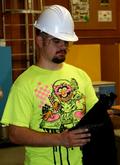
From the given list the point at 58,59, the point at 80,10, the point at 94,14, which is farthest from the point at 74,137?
the point at 94,14

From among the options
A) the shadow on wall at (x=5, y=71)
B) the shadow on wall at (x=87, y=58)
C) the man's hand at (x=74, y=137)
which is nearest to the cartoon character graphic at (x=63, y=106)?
the man's hand at (x=74, y=137)

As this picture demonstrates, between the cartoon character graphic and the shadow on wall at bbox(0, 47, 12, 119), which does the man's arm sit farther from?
the shadow on wall at bbox(0, 47, 12, 119)

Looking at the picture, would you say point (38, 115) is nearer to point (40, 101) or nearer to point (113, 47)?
point (40, 101)

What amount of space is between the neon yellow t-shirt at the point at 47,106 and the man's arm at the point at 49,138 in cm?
4

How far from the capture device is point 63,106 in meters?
1.51

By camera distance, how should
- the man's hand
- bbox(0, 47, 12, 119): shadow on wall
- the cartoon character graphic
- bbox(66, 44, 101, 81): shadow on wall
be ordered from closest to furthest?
the man's hand
the cartoon character graphic
bbox(0, 47, 12, 119): shadow on wall
bbox(66, 44, 101, 81): shadow on wall

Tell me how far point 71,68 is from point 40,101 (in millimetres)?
222

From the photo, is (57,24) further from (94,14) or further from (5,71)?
(94,14)

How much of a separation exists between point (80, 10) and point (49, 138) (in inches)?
134

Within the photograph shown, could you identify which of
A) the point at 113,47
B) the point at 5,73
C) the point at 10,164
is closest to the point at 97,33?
the point at 113,47

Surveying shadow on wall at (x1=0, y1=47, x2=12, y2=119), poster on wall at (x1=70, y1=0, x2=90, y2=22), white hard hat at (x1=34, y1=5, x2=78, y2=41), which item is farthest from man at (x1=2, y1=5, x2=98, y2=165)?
poster on wall at (x1=70, y1=0, x2=90, y2=22)

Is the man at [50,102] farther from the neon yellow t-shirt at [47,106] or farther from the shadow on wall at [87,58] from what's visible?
the shadow on wall at [87,58]

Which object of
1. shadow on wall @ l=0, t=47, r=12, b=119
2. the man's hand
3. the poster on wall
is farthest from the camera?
the poster on wall

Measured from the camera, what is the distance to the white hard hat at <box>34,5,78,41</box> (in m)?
→ 1.52
